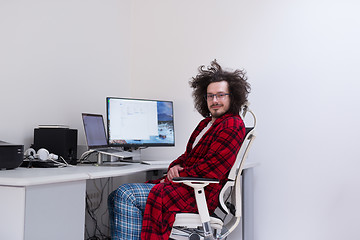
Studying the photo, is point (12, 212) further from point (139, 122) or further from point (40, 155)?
point (139, 122)

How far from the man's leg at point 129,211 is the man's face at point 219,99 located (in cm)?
66

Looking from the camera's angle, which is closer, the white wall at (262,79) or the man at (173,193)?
the man at (173,193)

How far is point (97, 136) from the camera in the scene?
8.70ft

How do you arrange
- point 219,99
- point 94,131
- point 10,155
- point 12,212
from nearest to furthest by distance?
point 12,212, point 10,155, point 219,99, point 94,131

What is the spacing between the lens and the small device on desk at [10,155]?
5.99 feet

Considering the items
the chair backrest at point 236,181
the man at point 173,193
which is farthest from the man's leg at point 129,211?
the chair backrest at point 236,181

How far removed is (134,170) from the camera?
87.0 inches

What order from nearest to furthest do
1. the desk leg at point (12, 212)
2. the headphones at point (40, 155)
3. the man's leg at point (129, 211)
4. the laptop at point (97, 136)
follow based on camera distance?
1. the desk leg at point (12, 212)
2. the man's leg at point (129, 211)
3. the headphones at point (40, 155)
4. the laptop at point (97, 136)

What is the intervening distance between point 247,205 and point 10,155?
1.68 metres

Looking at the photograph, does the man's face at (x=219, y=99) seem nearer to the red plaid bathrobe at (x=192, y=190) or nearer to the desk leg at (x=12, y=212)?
the red plaid bathrobe at (x=192, y=190)

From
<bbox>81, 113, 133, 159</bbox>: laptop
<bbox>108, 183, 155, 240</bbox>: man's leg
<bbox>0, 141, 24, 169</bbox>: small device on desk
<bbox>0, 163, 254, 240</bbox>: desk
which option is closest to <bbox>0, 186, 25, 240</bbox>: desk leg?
<bbox>0, 163, 254, 240</bbox>: desk

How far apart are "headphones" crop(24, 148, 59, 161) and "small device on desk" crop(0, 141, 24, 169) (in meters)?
0.27

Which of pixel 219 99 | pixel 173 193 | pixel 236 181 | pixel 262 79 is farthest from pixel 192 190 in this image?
pixel 262 79

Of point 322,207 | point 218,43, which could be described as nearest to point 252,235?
point 322,207
